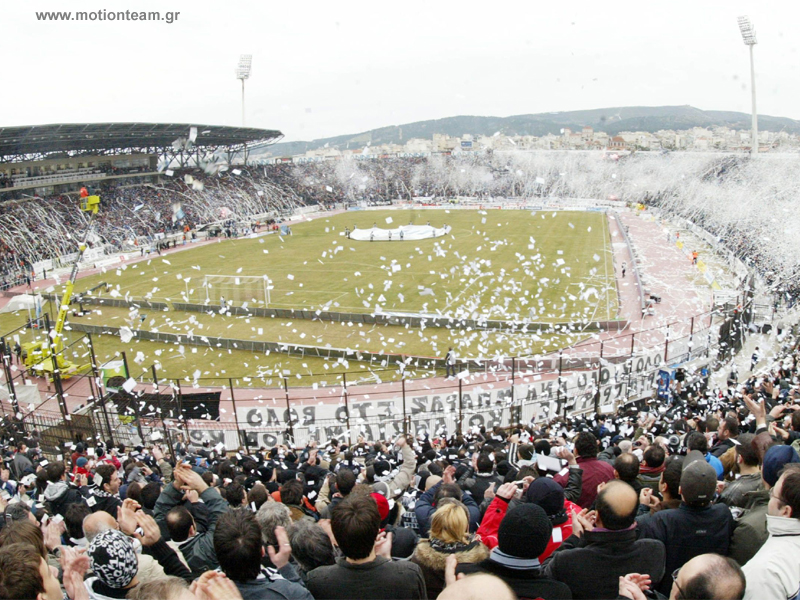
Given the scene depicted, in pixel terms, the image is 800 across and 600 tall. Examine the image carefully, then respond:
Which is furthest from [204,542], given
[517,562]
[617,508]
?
[617,508]

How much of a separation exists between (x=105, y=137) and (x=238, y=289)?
29.6 metres

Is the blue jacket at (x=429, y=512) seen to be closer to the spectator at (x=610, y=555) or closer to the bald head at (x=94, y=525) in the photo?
the spectator at (x=610, y=555)

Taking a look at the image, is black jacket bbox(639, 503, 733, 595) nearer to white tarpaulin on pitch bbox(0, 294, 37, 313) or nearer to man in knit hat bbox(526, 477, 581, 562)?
man in knit hat bbox(526, 477, 581, 562)

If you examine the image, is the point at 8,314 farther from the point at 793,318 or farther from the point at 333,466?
the point at 793,318

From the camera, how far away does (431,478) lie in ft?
21.0

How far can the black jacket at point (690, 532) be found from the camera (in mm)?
4070

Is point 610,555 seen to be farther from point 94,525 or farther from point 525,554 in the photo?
point 94,525

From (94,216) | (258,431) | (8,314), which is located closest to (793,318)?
(258,431)

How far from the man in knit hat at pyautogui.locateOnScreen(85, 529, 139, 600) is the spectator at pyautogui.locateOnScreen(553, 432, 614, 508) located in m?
3.86

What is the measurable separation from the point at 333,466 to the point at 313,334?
16.6 metres

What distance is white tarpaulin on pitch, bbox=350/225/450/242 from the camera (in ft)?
168

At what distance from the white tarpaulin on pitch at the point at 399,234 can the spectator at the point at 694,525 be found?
47130 millimetres

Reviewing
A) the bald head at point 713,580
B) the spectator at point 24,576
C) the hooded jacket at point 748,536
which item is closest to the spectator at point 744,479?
the hooded jacket at point 748,536

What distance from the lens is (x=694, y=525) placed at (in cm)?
409
